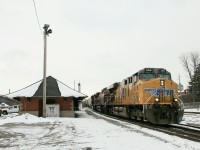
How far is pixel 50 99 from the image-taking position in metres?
34.9

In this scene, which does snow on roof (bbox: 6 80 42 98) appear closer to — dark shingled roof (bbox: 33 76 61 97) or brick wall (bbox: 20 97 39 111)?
dark shingled roof (bbox: 33 76 61 97)

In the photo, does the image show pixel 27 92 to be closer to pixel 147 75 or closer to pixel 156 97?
pixel 147 75

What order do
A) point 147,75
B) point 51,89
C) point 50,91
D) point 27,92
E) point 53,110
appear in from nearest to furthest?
point 147,75 < point 53,110 < point 27,92 < point 50,91 < point 51,89

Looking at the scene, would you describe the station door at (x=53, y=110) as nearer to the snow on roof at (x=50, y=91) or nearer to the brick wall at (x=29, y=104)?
the snow on roof at (x=50, y=91)

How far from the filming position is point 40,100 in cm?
3428

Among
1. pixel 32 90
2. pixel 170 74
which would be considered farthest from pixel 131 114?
pixel 32 90

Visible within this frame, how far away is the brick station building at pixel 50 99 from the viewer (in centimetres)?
3312

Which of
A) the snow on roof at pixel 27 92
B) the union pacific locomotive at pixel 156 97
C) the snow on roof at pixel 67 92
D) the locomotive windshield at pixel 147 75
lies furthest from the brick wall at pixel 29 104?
the locomotive windshield at pixel 147 75

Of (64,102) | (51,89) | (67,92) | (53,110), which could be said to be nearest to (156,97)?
(67,92)

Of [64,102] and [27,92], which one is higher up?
[27,92]

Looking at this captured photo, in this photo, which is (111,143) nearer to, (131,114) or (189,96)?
(131,114)

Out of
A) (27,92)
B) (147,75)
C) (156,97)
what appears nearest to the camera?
(156,97)

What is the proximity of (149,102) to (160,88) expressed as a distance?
1273 mm

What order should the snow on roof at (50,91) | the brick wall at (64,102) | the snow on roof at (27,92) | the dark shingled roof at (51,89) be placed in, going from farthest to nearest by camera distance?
the brick wall at (64,102), the dark shingled roof at (51,89), the snow on roof at (50,91), the snow on roof at (27,92)
